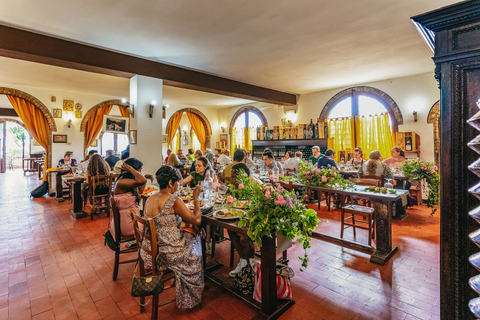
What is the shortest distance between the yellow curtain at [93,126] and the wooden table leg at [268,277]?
881 centimetres

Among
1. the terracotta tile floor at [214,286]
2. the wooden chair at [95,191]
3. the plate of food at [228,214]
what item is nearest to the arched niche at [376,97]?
the terracotta tile floor at [214,286]

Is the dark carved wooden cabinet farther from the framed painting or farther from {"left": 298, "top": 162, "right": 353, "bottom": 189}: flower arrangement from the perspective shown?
the framed painting

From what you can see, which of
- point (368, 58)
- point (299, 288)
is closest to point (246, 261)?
point (299, 288)

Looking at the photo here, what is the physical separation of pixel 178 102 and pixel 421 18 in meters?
10.1

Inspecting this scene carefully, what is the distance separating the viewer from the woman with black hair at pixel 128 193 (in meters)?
2.91

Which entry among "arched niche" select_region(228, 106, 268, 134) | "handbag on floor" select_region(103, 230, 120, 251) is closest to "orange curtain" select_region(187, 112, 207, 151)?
"arched niche" select_region(228, 106, 268, 134)

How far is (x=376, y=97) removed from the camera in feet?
23.8

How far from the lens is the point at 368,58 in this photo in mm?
5281

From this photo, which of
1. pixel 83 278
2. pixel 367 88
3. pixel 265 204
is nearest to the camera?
pixel 265 204

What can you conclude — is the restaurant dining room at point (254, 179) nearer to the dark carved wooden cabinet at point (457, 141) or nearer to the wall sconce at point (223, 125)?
the dark carved wooden cabinet at point (457, 141)

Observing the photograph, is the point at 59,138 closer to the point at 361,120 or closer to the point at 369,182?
the point at 369,182

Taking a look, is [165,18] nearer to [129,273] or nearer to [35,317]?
[129,273]

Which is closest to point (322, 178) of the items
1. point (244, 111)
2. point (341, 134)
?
point (341, 134)

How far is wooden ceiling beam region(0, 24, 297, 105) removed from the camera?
3.88m
